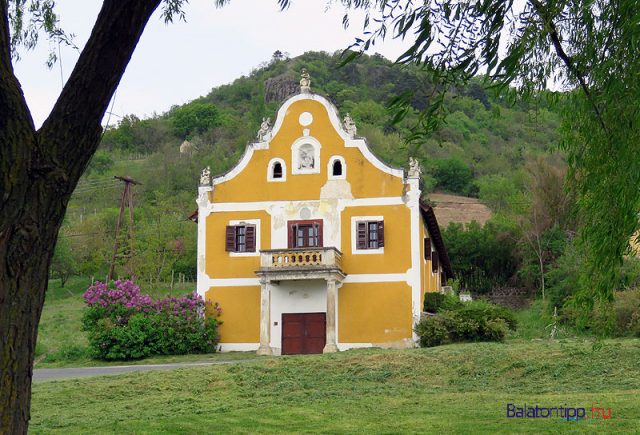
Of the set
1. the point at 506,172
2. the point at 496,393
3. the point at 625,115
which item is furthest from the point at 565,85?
the point at 506,172

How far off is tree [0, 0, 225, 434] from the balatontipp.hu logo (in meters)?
8.60

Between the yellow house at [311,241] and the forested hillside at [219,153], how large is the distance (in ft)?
12.3

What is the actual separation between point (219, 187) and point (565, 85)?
2678 cm

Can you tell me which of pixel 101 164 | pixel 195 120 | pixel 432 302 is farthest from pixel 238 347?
pixel 195 120

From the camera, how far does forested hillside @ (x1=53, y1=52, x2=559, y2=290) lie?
192ft

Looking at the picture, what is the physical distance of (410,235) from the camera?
3309 centimetres

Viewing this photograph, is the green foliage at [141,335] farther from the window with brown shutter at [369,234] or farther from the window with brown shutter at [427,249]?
the window with brown shutter at [427,249]

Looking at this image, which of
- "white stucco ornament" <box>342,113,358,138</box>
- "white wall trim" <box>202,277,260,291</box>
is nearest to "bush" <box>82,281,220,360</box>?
"white wall trim" <box>202,277,260,291</box>

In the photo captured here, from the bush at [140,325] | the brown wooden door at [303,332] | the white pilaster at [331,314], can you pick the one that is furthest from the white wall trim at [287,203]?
the brown wooden door at [303,332]

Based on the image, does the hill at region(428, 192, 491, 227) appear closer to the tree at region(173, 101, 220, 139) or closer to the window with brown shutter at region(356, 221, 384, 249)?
the window with brown shutter at region(356, 221, 384, 249)

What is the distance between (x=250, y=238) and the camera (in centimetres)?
3425

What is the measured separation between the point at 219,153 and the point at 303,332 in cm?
6663

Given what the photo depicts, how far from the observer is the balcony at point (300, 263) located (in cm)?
3209

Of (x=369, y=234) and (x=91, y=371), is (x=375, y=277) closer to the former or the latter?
(x=369, y=234)
